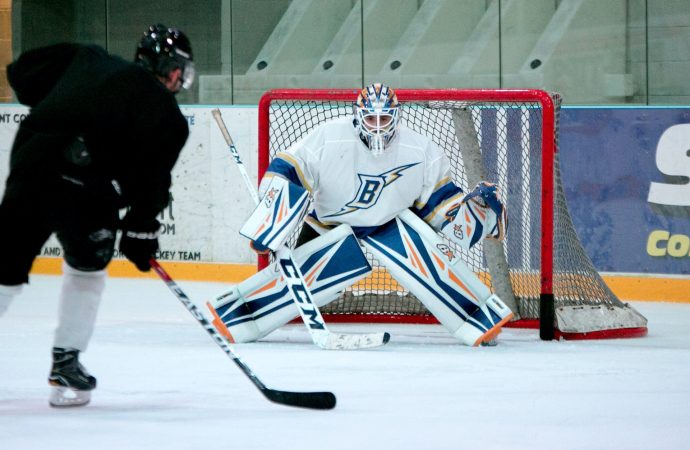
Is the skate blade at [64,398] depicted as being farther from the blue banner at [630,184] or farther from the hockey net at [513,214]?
the blue banner at [630,184]

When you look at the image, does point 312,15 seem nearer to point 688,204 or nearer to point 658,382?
point 688,204

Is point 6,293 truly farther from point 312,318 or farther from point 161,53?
point 312,318

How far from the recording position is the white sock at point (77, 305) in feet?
11.4

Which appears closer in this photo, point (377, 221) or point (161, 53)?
point (161, 53)

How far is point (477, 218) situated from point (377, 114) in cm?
54

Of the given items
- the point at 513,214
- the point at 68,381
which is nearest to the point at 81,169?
the point at 68,381

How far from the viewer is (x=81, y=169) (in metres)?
3.37

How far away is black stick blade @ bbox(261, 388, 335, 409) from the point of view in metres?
3.45

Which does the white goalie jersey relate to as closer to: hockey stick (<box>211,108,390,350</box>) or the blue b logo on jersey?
the blue b logo on jersey

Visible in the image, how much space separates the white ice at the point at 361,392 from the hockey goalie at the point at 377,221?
156mm

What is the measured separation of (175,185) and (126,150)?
4.03 meters

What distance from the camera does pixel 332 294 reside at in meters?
5.11

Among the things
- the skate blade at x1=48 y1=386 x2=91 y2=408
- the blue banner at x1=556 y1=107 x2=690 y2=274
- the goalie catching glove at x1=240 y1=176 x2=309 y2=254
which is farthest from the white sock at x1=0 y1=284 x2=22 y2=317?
the blue banner at x1=556 y1=107 x2=690 y2=274

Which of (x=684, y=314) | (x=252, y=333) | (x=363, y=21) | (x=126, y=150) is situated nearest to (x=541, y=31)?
(x=363, y=21)
